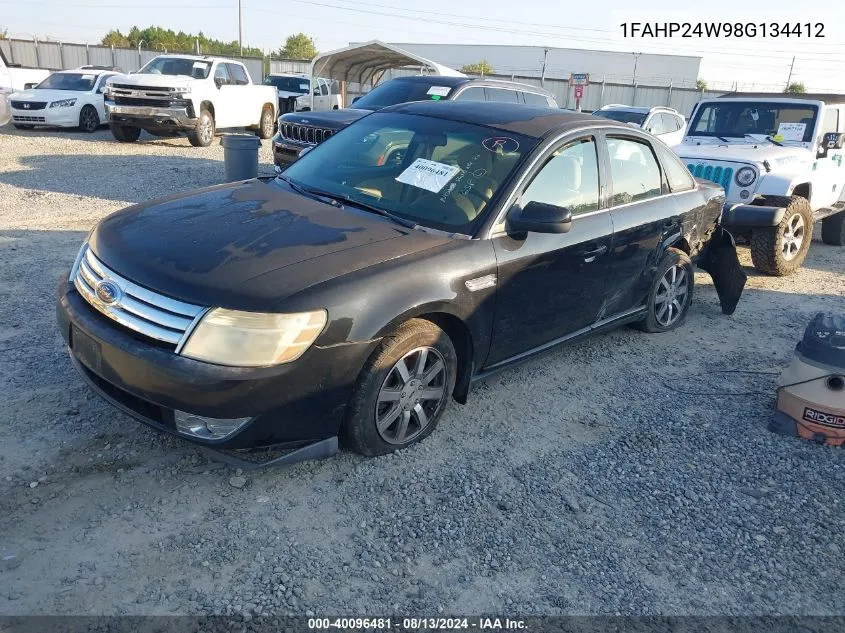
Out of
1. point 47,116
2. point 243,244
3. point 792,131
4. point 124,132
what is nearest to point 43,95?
point 47,116

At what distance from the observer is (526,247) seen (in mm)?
3709

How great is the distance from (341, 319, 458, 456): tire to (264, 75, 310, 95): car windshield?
923 inches

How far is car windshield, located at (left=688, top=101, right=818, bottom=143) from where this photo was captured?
808cm

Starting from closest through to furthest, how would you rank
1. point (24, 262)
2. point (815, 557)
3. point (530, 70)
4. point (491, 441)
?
point (815, 557) < point (491, 441) < point (24, 262) < point (530, 70)

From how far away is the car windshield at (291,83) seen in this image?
2495 cm

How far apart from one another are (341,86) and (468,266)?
53.5ft

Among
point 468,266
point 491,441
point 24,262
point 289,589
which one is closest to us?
point 289,589

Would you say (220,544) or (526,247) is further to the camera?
(526,247)

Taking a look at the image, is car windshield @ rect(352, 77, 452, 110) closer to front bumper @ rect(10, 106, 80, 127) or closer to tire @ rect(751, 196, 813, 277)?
tire @ rect(751, 196, 813, 277)

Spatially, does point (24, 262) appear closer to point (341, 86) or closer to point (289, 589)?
point (289, 589)

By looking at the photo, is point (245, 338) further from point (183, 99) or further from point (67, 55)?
point (67, 55)

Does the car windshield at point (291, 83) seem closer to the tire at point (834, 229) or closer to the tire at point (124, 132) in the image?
the tire at point (124, 132)

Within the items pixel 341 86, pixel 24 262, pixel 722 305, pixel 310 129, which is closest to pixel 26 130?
pixel 341 86

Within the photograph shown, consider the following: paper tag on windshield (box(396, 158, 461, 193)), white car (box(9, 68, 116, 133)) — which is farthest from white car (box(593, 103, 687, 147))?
white car (box(9, 68, 116, 133))
